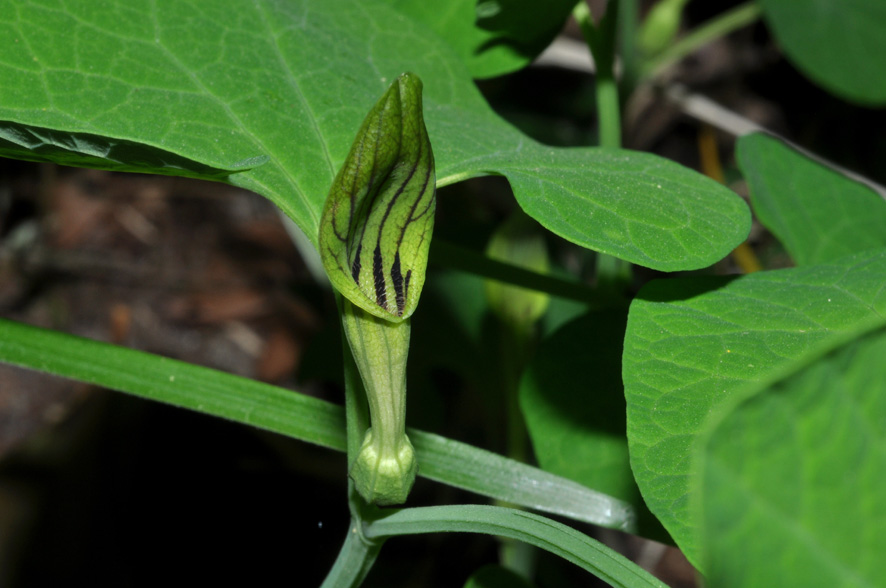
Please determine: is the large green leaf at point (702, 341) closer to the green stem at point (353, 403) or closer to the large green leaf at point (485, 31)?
the green stem at point (353, 403)

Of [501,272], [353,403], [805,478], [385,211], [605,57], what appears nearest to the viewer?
[805,478]

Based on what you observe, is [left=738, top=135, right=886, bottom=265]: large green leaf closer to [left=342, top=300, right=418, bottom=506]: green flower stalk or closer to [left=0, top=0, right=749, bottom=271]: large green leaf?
[left=0, top=0, right=749, bottom=271]: large green leaf

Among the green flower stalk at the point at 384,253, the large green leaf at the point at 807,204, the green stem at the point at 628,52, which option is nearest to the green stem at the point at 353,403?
the green flower stalk at the point at 384,253

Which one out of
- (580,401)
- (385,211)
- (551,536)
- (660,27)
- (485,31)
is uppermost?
(385,211)

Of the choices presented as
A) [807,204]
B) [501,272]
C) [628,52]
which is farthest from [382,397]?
[628,52]

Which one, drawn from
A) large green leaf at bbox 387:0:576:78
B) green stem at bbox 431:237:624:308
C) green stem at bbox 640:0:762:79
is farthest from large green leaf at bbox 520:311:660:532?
green stem at bbox 640:0:762:79

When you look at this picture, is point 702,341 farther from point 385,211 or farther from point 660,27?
point 660,27
